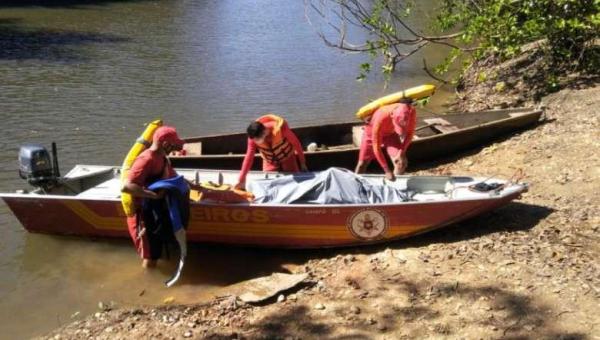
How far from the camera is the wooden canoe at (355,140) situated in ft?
30.0

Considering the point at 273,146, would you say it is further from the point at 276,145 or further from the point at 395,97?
the point at 395,97

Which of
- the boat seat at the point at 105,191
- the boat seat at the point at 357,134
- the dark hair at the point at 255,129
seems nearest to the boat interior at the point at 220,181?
the boat seat at the point at 105,191

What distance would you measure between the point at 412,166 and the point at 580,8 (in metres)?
4.87

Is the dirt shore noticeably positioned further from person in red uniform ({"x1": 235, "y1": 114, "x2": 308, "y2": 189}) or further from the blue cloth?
person in red uniform ({"x1": 235, "y1": 114, "x2": 308, "y2": 189})

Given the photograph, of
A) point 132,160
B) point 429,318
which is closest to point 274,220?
→ point 132,160

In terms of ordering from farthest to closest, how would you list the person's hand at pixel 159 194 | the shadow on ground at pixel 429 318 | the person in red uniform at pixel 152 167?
the person's hand at pixel 159 194, the person in red uniform at pixel 152 167, the shadow on ground at pixel 429 318

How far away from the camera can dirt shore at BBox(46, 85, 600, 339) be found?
205 inches

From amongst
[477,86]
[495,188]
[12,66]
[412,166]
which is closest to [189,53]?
[12,66]

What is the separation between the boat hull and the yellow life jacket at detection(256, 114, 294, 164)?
1.08m

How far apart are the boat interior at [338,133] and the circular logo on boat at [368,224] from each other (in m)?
3.27

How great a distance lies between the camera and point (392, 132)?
323 inches

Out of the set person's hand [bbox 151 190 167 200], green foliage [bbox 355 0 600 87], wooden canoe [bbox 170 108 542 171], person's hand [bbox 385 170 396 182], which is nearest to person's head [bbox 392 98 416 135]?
person's hand [bbox 385 170 396 182]

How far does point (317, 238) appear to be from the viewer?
719cm

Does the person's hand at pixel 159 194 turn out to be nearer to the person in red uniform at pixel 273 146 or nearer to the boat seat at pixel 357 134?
the person in red uniform at pixel 273 146
